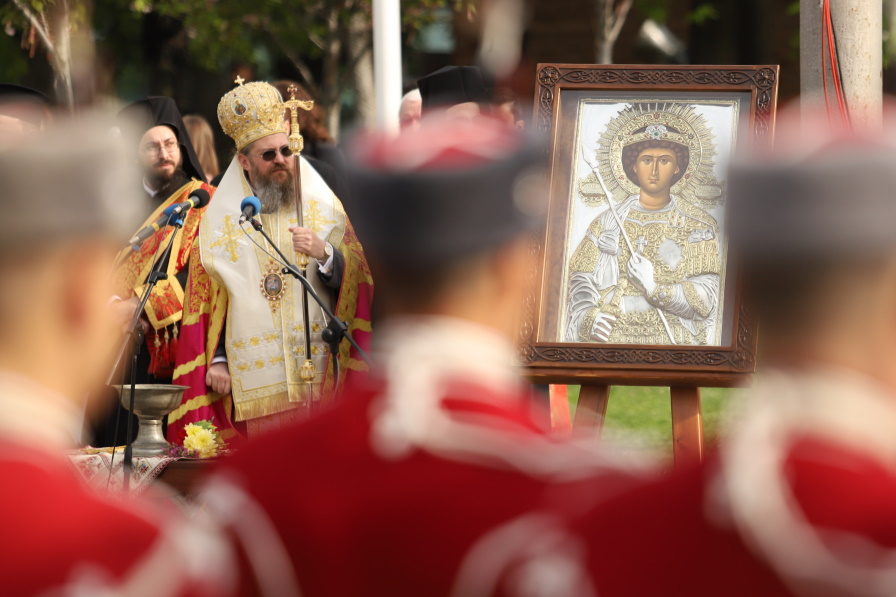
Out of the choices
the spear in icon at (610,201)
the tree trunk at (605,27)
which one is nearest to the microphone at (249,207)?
the spear in icon at (610,201)

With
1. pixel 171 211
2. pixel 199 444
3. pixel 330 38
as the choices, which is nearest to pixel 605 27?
pixel 330 38

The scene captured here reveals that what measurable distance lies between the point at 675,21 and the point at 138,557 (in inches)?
739

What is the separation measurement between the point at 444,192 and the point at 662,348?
10.3 feet

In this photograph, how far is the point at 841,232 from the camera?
4.47 ft

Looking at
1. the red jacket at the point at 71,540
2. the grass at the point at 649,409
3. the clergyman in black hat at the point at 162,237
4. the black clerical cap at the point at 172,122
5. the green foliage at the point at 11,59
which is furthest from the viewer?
the green foliage at the point at 11,59

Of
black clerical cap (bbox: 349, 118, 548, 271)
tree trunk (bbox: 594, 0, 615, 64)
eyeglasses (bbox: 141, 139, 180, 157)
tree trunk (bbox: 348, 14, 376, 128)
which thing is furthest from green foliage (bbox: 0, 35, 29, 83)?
black clerical cap (bbox: 349, 118, 548, 271)

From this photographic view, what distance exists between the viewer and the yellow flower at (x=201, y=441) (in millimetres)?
5250

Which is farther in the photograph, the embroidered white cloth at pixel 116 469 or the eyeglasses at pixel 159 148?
the eyeglasses at pixel 159 148

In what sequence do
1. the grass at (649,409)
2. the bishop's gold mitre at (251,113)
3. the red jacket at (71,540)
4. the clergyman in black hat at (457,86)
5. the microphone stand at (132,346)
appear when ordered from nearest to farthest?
the red jacket at (71,540), the microphone stand at (132,346), the bishop's gold mitre at (251,113), the clergyman in black hat at (457,86), the grass at (649,409)

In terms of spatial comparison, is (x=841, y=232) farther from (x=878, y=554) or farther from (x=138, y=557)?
(x=138, y=557)

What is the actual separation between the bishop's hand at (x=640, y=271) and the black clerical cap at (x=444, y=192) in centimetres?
315

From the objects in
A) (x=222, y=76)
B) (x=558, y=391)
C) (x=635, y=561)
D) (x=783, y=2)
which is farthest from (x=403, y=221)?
(x=222, y=76)

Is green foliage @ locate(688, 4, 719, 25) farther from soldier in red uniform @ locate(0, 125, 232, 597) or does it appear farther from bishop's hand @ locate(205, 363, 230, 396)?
soldier in red uniform @ locate(0, 125, 232, 597)

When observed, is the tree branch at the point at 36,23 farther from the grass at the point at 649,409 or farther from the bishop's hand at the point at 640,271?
the bishop's hand at the point at 640,271
